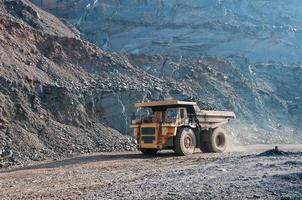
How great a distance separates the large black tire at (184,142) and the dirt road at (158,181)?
2.22 m

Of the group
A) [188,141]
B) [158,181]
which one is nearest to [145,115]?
[188,141]

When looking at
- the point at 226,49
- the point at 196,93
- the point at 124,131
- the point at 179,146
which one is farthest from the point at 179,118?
the point at 226,49

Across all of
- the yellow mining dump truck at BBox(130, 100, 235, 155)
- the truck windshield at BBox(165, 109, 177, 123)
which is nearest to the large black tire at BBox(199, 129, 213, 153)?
the yellow mining dump truck at BBox(130, 100, 235, 155)

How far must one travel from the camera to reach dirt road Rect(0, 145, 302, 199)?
7840 millimetres

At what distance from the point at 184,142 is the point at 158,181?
260 inches

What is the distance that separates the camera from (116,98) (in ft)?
75.5

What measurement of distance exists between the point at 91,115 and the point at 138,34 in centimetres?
1980

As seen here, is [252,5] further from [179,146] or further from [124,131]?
[179,146]

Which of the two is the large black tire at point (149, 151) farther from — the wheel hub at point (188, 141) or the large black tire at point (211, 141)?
the large black tire at point (211, 141)

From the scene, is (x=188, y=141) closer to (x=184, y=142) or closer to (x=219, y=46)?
(x=184, y=142)

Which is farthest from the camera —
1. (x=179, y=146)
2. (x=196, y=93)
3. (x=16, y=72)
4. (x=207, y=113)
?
(x=196, y=93)

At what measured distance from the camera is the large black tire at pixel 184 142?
1568 centimetres

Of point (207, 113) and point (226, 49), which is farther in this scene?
point (226, 49)

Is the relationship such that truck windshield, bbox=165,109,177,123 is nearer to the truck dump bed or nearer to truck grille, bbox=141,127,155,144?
truck grille, bbox=141,127,155,144
